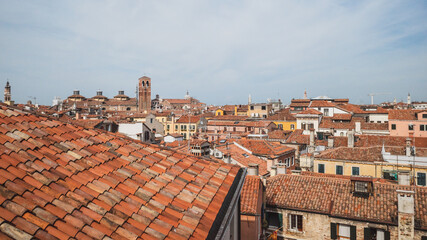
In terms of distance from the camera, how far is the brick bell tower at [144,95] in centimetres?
10306

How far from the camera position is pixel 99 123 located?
29.9 m

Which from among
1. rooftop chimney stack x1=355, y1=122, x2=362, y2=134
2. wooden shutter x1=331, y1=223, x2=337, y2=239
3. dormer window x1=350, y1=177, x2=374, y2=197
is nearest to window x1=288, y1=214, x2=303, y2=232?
wooden shutter x1=331, y1=223, x2=337, y2=239

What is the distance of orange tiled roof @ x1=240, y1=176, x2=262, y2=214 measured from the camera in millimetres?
11945

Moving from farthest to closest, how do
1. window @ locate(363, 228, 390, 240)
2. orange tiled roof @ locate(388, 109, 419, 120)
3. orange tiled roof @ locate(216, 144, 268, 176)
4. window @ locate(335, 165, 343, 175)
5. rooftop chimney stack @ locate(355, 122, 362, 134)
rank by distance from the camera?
orange tiled roof @ locate(388, 109, 419, 120) → rooftop chimney stack @ locate(355, 122, 362, 134) → window @ locate(335, 165, 343, 175) → orange tiled roof @ locate(216, 144, 268, 176) → window @ locate(363, 228, 390, 240)

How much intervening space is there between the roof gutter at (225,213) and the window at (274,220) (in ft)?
31.6

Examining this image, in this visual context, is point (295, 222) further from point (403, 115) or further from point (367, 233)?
point (403, 115)

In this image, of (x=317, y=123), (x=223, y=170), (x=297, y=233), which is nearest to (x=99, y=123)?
(x=297, y=233)

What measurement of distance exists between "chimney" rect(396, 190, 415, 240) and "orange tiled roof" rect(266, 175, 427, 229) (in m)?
0.39

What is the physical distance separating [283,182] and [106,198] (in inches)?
546

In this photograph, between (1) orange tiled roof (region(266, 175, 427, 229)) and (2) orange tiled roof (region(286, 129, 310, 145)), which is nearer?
(1) orange tiled roof (region(266, 175, 427, 229))

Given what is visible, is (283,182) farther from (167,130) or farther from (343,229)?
(167,130)

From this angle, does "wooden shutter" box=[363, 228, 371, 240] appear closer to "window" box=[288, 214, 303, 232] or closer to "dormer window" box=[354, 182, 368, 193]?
"dormer window" box=[354, 182, 368, 193]

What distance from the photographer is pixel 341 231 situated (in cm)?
1321

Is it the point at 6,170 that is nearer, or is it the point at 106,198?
the point at 6,170
